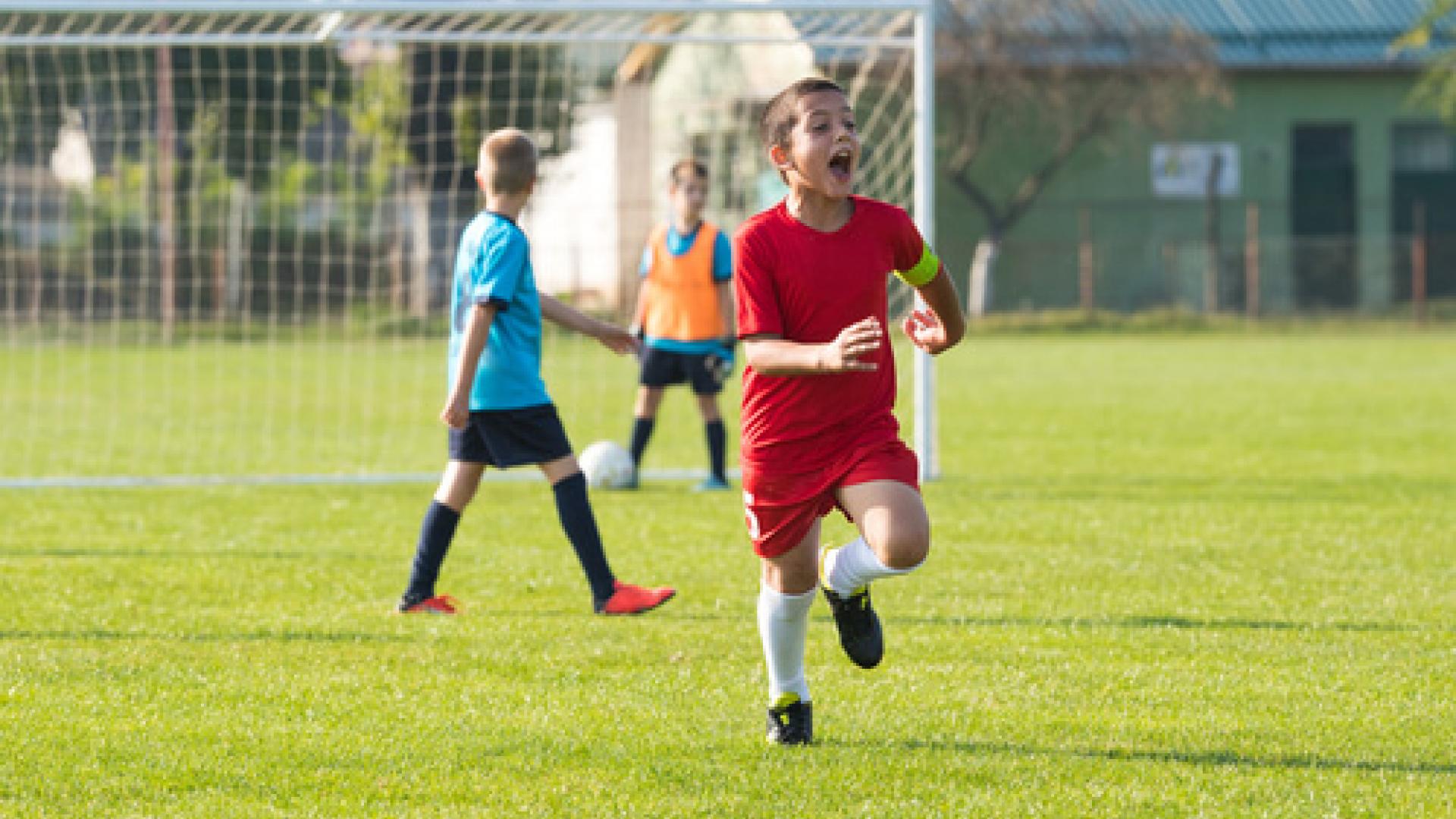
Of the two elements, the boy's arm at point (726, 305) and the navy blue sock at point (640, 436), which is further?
the navy blue sock at point (640, 436)

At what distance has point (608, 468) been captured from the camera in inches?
421

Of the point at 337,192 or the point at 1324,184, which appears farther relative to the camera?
the point at 1324,184

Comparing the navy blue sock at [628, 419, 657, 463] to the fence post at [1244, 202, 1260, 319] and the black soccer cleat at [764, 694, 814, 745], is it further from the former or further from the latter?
the fence post at [1244, 202, 1260, 319]

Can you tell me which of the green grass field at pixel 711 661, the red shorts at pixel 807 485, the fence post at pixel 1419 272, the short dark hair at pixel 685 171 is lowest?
the green grass field at pixel 711 661

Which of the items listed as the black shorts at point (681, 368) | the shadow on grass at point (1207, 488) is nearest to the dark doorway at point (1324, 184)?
the shadow on grass at point (1207, 488)

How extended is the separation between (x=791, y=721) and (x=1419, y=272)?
30880 mm

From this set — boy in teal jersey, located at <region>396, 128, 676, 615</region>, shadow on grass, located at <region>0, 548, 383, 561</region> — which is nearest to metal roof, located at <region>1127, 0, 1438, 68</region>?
shadow on grass, located at <region>0, 548, 383, 561</region>

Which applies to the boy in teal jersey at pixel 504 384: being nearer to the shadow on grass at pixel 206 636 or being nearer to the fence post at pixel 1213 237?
the shadow on grass at pixel 206 636

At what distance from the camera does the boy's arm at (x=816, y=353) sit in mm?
4090

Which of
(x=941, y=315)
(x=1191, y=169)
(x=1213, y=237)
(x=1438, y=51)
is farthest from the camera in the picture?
(x=1438, y=51)

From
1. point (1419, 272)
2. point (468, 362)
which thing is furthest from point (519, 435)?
point (1419, 272)

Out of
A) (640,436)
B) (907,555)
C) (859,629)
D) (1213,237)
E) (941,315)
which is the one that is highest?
(1213,237)

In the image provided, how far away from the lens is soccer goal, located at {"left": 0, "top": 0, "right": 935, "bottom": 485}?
1187cm

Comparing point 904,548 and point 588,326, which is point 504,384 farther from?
point 904,548
